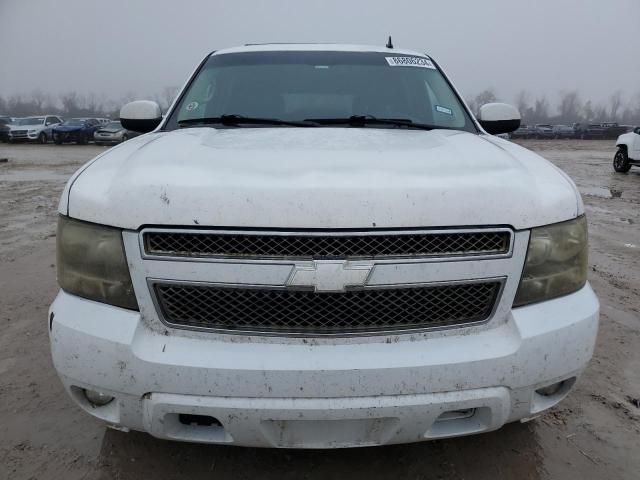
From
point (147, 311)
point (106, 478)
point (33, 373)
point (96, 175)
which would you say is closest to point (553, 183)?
point (147, 311)

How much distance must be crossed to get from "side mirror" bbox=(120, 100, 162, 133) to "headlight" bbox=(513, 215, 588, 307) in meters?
2.35

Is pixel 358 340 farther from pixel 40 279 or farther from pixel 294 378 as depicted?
pixel 40 279

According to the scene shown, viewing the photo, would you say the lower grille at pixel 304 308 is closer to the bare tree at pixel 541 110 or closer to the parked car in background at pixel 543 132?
the parked car in background at pixel 543 132

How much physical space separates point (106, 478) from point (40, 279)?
2.83m

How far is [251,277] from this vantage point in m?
1.47

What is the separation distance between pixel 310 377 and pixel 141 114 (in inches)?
86.2

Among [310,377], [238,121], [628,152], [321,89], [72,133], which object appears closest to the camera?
[310,377]

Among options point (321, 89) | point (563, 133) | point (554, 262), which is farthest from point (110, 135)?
point (563, 133)

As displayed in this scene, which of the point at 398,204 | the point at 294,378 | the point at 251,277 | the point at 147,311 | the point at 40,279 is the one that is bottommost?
the point at 40,279

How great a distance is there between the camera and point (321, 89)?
9.13 feet

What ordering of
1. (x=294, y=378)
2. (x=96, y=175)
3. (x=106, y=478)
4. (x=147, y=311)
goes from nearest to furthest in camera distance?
(x=294, y=378), (x=147, y=311), (x=96, y=175), (x=106, y=478)

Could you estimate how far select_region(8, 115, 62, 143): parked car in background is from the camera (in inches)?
1069

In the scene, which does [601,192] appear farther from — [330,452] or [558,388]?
[330,452]

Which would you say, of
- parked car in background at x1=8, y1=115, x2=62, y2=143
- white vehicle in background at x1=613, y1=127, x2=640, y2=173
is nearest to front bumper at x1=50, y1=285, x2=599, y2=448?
white vehicle in background at x1=613, y1=127, x2=640, y2=173
